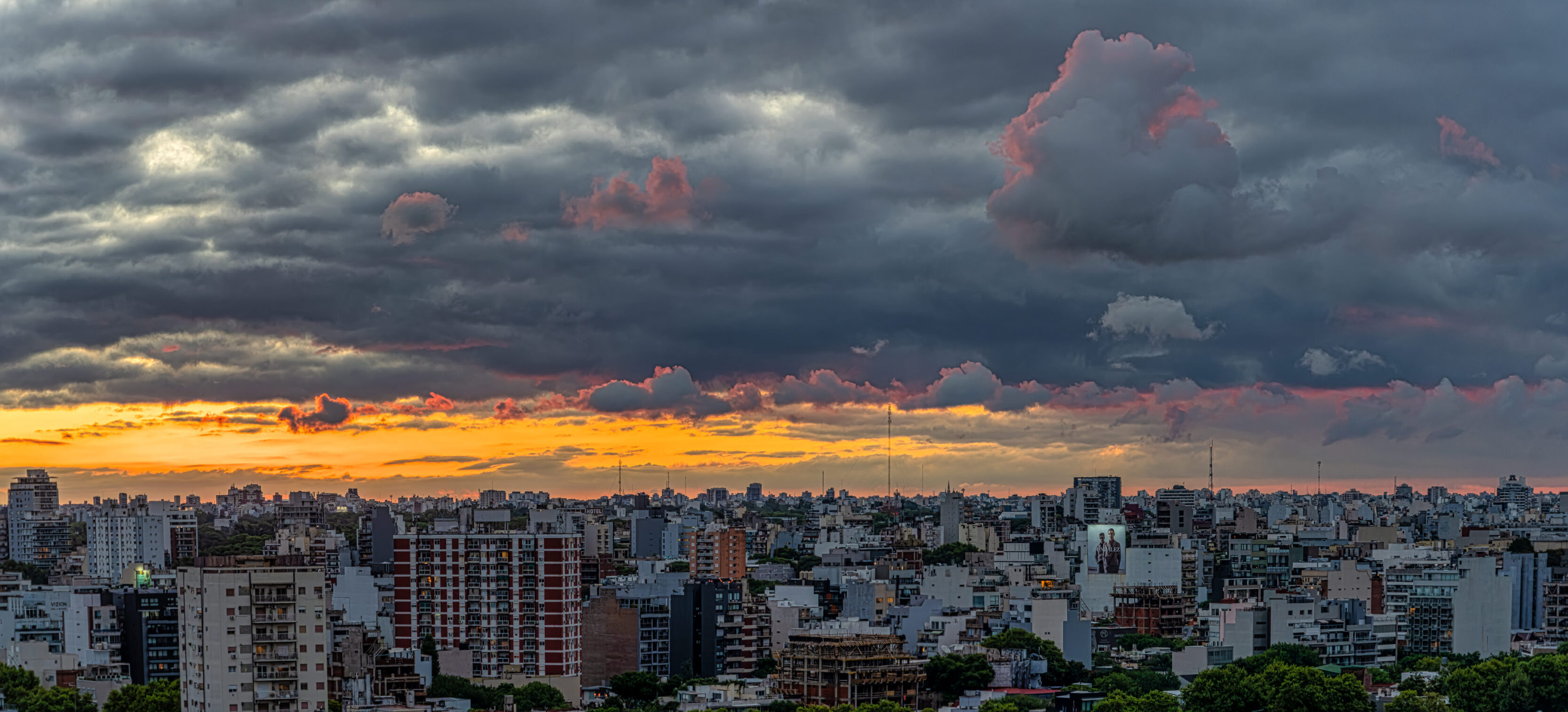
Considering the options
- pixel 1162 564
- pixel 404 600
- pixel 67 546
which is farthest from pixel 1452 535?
pixel 67 546

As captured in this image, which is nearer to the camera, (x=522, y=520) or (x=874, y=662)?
(x=874, y=662)

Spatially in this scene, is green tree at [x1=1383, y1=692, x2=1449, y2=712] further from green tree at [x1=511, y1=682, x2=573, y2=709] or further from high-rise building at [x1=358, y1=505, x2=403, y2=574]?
high-rise building at [x1=358, y1=505, x2=403, y2=574]

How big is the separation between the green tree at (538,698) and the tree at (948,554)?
81.1 meters

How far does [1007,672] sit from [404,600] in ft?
92.2

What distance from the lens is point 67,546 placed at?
181375 mm

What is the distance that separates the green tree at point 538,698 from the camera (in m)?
76.7

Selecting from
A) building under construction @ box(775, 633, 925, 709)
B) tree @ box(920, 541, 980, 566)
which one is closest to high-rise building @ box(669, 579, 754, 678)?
building under construction @ box(775, 633, 925, 709)

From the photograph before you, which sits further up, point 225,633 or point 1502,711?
point 225,633

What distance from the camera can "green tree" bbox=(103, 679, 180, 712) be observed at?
6425 centimetres

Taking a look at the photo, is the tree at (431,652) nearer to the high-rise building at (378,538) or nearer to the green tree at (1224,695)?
the green tree at (1224,695)

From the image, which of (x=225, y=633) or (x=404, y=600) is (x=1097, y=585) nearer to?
(x=404, y=600)

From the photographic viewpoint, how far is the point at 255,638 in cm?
5678

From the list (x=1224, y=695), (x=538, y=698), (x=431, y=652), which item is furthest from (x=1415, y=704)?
(x=431, y=652)

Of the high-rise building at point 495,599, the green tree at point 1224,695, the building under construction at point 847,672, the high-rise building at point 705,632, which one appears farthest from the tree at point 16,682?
the green tree at point 1224,695
